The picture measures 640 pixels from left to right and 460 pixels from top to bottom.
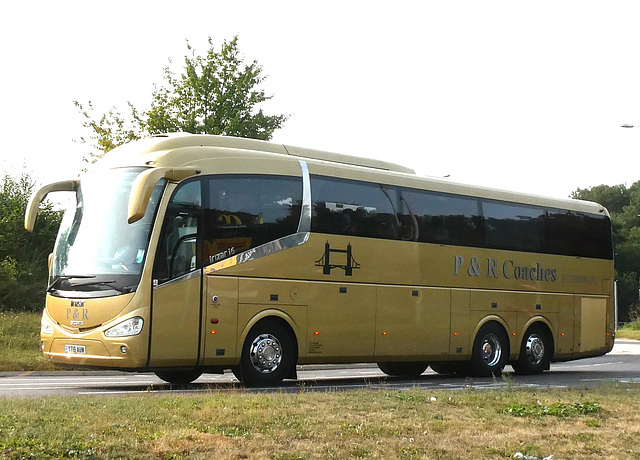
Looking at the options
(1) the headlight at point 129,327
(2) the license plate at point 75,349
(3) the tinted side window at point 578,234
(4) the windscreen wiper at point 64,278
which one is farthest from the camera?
(3) the tinted side window at point 578,234

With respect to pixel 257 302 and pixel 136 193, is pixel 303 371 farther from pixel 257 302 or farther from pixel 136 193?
pixel 136 193

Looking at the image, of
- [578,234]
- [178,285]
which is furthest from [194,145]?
[578,234]

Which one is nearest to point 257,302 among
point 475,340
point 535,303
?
point 475,340

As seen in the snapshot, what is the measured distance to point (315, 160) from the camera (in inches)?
690

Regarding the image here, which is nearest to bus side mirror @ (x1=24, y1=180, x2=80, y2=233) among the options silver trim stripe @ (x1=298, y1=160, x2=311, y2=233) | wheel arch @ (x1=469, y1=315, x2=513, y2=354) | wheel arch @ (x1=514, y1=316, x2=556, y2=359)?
silver trim stripe @ (x1=298, y1=160, x2=311, y2=233)

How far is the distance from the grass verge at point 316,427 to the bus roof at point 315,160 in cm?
516

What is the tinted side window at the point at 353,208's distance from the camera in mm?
17016

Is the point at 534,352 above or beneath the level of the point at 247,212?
beneath

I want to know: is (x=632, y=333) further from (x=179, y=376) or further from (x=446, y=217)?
(x=179, y=376)

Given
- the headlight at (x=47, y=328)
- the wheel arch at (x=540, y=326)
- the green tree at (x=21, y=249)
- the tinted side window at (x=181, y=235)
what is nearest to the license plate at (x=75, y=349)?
the headlight at (x=47, y=328)

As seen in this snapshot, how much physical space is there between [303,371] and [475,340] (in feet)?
17.9

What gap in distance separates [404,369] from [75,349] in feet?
29.2

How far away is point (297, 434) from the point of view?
8.91 m

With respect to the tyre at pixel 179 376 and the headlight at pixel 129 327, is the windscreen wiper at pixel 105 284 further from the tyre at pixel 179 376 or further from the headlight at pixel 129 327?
the tyre at pixel 179 376
